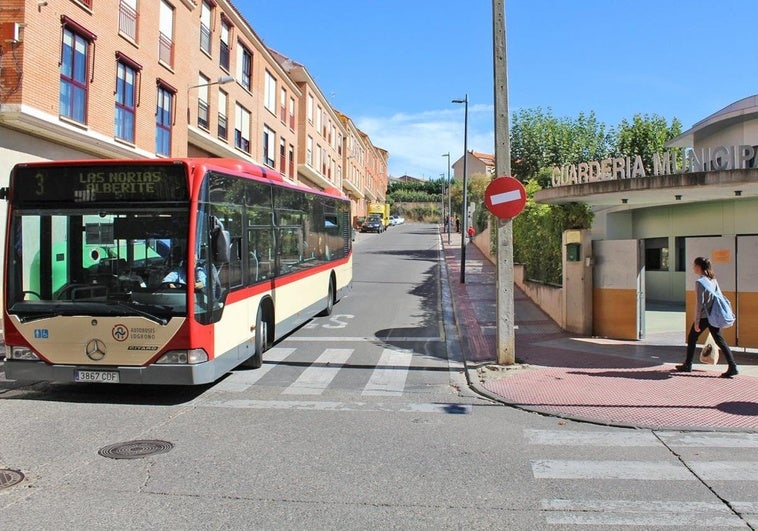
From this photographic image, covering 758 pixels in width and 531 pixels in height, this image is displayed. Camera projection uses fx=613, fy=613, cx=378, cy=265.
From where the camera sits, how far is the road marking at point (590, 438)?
233 inches

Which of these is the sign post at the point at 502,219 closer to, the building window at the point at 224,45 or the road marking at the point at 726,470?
the road marking at the point at 726,470

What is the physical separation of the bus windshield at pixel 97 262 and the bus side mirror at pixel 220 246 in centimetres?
34

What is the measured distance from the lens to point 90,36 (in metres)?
17.2

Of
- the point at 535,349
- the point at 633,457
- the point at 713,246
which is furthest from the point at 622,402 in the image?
the point at 713,246

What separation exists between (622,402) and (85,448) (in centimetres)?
590

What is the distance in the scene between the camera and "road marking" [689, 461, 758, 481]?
4.93m

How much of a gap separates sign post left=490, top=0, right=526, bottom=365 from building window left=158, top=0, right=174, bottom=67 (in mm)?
15893

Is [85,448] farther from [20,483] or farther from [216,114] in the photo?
[216,114]

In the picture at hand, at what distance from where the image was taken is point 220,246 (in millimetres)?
6973

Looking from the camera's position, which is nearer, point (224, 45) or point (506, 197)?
→ point (506, 197)

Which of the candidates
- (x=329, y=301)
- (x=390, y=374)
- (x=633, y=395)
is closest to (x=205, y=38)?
(x=329, y=301)

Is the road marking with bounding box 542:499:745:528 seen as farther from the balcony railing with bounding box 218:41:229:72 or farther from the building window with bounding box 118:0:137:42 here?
the balcony railing with bounding box 218:41:229:72

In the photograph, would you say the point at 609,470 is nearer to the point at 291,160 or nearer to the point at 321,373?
the point at 321,373

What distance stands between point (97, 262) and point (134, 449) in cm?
248
